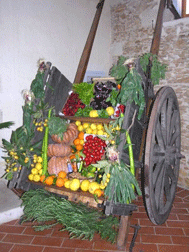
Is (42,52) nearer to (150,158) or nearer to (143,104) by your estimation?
(143,104)

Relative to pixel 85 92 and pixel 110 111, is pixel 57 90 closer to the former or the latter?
pixel 85 92

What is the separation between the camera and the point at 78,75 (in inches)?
124

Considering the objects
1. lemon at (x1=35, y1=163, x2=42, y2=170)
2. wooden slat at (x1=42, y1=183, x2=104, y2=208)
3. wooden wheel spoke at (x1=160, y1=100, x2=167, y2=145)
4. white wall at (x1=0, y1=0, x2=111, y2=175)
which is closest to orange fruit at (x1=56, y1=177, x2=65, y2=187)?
wooden slat at (x1=42, y1=183, x2=104, y2=208)

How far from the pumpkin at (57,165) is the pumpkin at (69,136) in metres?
0.22

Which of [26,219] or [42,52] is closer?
[26,219]

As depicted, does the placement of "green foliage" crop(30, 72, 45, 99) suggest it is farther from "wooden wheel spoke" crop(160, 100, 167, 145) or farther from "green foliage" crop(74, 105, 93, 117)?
"wooden wheel spoke" crop(160, 100, 167, 145)

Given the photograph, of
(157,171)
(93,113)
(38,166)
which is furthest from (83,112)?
(157,171)

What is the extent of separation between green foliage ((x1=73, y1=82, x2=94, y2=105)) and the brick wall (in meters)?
1.59

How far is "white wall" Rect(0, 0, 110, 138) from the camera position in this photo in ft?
10.2

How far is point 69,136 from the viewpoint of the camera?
8.73 ft

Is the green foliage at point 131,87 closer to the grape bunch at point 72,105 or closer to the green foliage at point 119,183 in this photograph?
the green foliage at point 119,183

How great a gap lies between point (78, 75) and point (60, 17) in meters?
1.30

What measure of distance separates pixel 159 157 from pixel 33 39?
2555 millimetres

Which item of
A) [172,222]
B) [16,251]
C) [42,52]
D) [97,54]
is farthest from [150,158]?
[97,54]
